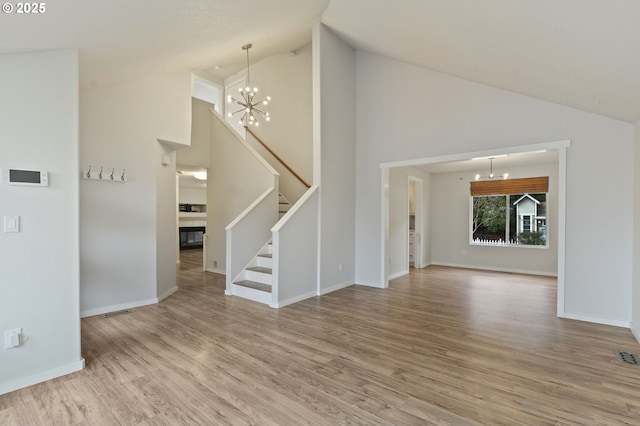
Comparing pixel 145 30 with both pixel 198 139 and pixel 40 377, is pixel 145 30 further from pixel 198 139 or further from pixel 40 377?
pixel 198 139

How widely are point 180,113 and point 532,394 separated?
17.6 ft

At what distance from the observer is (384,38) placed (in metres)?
4.51

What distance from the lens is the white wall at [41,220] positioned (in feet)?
7.50

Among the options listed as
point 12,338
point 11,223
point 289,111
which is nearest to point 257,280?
point 12,338

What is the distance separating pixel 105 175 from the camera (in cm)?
399

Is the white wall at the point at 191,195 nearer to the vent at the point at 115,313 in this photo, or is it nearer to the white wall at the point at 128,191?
the white wall at the point at 128,191

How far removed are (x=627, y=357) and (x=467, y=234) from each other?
5.37 metres

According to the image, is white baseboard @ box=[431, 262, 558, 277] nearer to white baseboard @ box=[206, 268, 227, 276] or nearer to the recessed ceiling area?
the recessed ceiling area

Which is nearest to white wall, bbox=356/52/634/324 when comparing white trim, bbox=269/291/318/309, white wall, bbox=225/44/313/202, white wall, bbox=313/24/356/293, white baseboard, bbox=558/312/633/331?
white baseboard, bbox=558/312/633/331

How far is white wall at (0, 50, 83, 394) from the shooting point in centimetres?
229

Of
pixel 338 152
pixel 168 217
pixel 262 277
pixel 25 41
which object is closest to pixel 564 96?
pixel 338 152

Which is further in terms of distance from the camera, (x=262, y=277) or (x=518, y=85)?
(x=262, y=277)

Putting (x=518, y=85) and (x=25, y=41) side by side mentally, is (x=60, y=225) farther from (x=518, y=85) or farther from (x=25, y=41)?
(x=518, y=85)

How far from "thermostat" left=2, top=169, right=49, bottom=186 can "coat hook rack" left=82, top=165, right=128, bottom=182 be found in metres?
1.61
